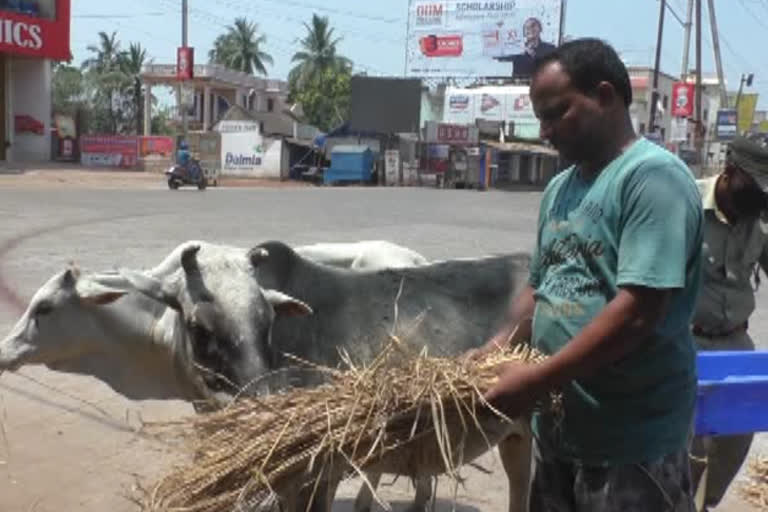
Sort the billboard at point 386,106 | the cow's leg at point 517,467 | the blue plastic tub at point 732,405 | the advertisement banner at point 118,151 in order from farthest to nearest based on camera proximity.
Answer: the advertisement banner at point 118,151 → the billboard at point 386,106 → the cow's leg at point 517,467 → the blue plastic tub at point 732,405

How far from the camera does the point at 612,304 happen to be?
1930mm

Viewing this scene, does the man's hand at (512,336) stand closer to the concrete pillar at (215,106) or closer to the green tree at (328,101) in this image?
the concrete pillar at (215,106)

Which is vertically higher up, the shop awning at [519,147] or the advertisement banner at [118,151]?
the shop awning at [519,147]

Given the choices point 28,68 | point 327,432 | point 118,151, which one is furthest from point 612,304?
point 118,151

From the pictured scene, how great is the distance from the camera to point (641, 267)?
1.92m

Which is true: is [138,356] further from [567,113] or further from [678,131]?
[678,131]

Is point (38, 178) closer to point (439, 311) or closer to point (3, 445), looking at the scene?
point (3, 445)

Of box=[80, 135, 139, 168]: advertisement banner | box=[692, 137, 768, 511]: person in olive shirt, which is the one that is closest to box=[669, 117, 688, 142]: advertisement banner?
box=[80, 135, 139, 168]: advertisement banner

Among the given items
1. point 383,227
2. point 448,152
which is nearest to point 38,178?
point 383,227

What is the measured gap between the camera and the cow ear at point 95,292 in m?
3.65

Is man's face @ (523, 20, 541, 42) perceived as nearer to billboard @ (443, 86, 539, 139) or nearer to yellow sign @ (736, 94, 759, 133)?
billboard @ (443, 86, 539, 139)

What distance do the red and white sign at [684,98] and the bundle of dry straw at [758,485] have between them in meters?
34.2

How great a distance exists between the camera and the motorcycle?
28.3 m

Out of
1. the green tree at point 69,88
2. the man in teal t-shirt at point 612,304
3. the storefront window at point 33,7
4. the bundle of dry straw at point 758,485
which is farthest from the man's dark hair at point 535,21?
the man in teal t-shirt at point 612,304
